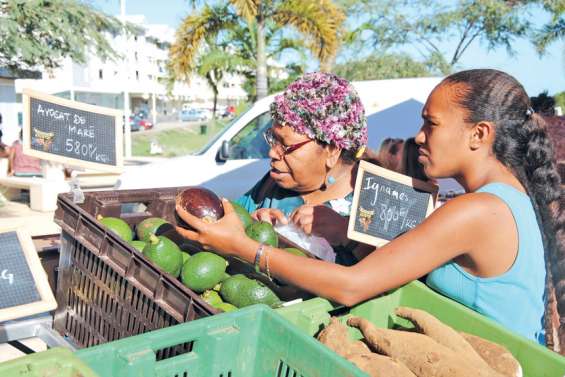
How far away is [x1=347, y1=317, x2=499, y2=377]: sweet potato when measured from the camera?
1.33 meters

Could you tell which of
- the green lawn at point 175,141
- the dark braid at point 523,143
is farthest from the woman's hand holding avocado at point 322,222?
the green lawn at point 175,141

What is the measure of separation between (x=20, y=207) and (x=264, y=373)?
31.9ft

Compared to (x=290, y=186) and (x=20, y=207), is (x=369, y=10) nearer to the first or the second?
(x=20, y=207)

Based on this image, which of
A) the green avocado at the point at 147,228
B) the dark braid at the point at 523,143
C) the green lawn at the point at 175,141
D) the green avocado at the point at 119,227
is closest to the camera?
the dark braid at the point at 523,143

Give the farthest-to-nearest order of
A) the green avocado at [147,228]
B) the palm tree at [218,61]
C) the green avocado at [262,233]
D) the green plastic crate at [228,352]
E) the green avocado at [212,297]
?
the palm tree at [218,61] < the green avocado at [147,228] < the green avocado at [262,233] < the green avocado at [212,297] < the green plastic crate at [228,352]

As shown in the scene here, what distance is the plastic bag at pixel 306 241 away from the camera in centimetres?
222

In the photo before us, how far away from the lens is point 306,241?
2309 mm

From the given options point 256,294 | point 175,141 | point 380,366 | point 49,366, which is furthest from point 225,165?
point 175,141

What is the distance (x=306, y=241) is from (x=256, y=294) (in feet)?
1.86

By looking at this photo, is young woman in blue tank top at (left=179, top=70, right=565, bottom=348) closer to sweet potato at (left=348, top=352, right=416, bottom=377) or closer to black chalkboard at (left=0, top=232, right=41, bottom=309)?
sweet potato at (left=348, top=352, right=416, bottom=377)

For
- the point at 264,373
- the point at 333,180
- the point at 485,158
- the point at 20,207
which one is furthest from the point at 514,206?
the point at 20,207

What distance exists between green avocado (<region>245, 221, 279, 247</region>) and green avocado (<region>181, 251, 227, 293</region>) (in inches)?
6.6

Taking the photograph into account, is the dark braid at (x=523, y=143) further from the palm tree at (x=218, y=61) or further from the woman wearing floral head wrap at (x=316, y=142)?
the palm tree at (x=218, y=61)

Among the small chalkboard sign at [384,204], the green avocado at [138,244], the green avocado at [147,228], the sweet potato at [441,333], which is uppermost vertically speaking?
the small chalkboard sign at [384,204]
